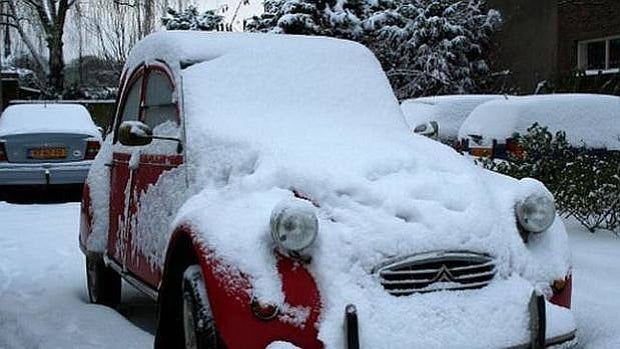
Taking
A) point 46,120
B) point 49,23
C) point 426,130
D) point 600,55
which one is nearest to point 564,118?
point 426,130

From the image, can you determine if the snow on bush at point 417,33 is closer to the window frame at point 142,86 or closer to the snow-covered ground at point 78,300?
the snow-covered ground at point 78,300

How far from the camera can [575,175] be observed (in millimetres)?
7707

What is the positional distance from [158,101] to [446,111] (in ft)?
35.6

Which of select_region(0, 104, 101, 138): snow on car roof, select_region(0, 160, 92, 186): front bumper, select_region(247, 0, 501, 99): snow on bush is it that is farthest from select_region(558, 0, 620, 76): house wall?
select_region(0, 160, 92, 186): front bumper

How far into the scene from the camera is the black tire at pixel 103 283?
242 inches

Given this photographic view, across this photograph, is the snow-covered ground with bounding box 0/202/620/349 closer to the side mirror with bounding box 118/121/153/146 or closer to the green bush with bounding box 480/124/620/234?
the green bush with bounding box 480/124/620/234

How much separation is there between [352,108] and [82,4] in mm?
31422

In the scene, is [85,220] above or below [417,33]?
below

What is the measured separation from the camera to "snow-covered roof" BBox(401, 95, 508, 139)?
1541 centimetres

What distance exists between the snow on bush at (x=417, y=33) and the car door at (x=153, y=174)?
Answer: 19.5 m

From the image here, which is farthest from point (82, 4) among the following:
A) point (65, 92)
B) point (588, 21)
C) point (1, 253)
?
point (1, 253)

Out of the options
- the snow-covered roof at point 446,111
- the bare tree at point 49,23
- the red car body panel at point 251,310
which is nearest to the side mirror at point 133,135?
the red car body panel at point 251,310

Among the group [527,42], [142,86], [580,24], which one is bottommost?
[142,86]

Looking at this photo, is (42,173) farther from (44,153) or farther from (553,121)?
(553,121)
